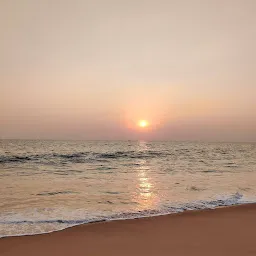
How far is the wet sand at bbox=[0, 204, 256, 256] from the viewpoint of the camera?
201 inches

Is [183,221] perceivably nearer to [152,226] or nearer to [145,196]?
[152,226]

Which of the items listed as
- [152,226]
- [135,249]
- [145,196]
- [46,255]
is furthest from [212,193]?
[46,255]

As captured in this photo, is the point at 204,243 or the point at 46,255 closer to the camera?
the point at 46,255

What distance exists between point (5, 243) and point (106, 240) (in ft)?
5.76

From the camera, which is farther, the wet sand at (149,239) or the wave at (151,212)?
the wave at (151,212)

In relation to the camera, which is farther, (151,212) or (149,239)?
(151,212)

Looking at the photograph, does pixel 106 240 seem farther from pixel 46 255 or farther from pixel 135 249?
pixel 46 255

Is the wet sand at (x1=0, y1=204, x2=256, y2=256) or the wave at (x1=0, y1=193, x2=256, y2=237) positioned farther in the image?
the wave at (x1=0, y1=193, x2=256, y2=237)

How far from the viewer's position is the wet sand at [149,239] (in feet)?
16.8

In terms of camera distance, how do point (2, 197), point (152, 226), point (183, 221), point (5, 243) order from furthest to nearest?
point (2, 197)
point (183, 221)
point (152, 226)
point (5, 243)

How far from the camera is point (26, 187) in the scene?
1198 cm

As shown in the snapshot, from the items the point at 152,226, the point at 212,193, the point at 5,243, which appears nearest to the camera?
the point at 5,243

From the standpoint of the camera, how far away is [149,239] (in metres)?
5.79

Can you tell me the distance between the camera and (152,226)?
6.71m
